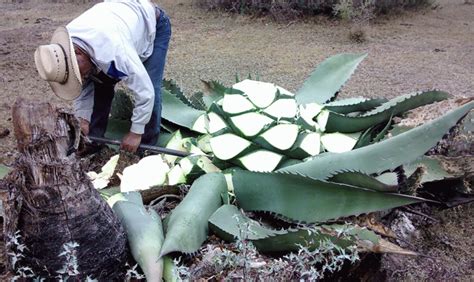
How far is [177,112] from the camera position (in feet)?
9.07

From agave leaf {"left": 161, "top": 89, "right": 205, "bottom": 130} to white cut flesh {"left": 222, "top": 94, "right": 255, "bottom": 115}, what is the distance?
39 centimetres

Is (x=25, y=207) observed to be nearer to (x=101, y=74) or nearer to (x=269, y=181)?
(x=269, y=181)

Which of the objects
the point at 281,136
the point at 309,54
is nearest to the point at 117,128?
the point at 281,136

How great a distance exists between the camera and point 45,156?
4.97ft

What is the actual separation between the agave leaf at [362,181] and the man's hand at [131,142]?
37.1 inches

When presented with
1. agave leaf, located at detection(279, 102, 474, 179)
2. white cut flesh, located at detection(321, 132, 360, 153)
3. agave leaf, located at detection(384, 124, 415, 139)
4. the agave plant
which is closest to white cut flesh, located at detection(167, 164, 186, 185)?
the agave plant

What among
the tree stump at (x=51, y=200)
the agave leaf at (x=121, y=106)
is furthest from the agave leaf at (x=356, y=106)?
the tree stump at (x=51, y=200)

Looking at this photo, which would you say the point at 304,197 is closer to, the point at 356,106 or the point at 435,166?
the point at 435,166

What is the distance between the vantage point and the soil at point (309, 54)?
8.75 ft

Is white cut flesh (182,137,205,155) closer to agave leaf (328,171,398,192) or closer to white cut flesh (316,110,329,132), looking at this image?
white cut flesh (316,110,329,132)

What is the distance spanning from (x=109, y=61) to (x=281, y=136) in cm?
76

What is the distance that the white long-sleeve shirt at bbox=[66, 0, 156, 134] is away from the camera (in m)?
2.41

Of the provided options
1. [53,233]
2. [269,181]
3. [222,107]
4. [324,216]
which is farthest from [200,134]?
[53,233]

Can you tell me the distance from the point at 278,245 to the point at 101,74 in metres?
1.31
